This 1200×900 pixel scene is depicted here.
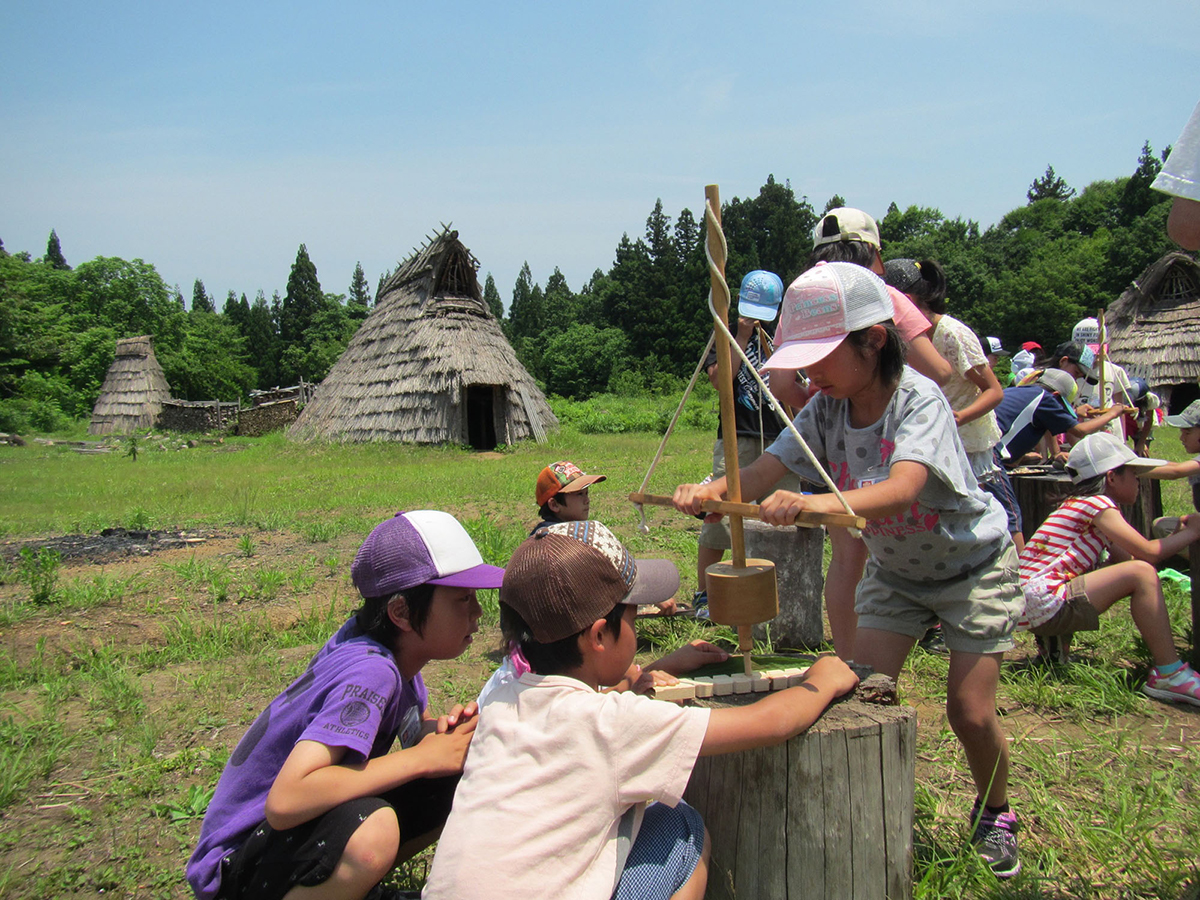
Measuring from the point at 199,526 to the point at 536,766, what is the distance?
7835mm

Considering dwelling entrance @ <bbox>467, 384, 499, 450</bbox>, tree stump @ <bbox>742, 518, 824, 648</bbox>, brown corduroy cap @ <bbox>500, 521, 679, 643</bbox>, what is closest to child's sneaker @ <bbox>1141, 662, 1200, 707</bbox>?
tree stump @ <bbox>742, 518, 824, 648</bbox>

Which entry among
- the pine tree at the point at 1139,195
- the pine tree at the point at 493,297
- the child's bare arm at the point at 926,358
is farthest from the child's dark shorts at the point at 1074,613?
the pine tree at the point at 493,297

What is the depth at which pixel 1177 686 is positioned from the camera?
3.26 meters

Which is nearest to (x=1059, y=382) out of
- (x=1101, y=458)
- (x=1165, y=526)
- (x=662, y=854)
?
(x=1165, y=526)

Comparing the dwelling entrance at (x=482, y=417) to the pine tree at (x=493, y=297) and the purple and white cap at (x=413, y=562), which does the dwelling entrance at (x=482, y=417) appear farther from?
the pine tree at (x=493, y=297)

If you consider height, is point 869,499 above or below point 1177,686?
above

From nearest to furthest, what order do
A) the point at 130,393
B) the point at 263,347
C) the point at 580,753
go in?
the point at 580,753 → the point at 130,393 → the point at 263,347

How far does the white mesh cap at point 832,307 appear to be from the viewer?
78.8 inches

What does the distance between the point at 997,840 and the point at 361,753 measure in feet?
5.75

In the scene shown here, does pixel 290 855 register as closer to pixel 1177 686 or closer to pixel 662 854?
pixel 662 854

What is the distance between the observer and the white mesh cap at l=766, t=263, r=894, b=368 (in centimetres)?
200

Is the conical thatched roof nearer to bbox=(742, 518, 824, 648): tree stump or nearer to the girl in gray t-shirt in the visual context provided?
bbox=(742, 518, 824, 648): tree stump

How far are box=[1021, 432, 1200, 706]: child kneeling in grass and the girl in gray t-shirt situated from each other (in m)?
1.45

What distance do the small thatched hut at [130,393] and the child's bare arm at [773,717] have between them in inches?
1206
